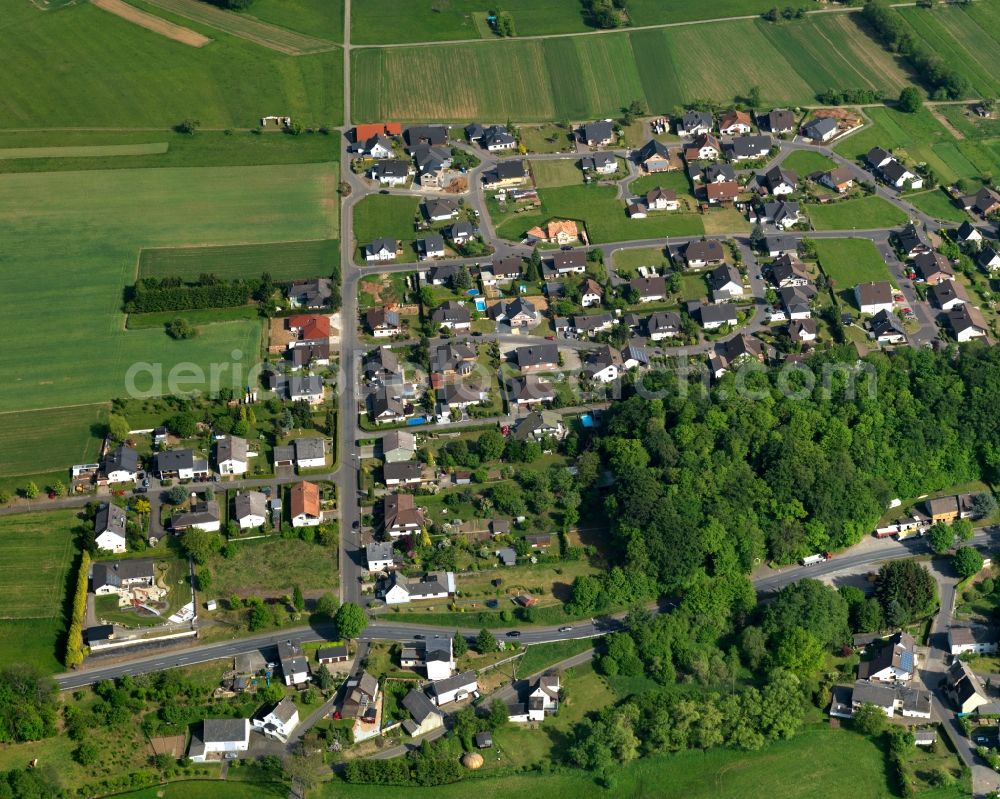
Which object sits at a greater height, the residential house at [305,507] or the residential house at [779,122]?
the residential house at [779,122]

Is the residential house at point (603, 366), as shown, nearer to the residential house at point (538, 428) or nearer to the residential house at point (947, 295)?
the residential house at point (538, 428)

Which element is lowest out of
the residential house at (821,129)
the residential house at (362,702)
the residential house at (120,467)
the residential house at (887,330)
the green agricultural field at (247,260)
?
the residential house at (362,702)

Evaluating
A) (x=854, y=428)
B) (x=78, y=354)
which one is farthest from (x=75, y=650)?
(x=854, y=428)

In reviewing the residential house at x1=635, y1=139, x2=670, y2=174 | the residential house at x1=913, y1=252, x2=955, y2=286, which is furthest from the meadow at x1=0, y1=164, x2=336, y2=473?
the residential house at x1=913, y1=252, x2=955, y2=286

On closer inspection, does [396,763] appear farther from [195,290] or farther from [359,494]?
[195,290]

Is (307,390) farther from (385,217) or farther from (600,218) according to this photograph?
(600,218)

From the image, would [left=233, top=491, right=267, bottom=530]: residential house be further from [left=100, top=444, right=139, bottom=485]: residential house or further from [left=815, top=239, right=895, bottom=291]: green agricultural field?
[left=815, top=239, right=895, bottom=291]: green agricultural field

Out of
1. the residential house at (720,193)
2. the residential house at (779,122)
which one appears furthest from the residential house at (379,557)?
the residential house at (779,122)
